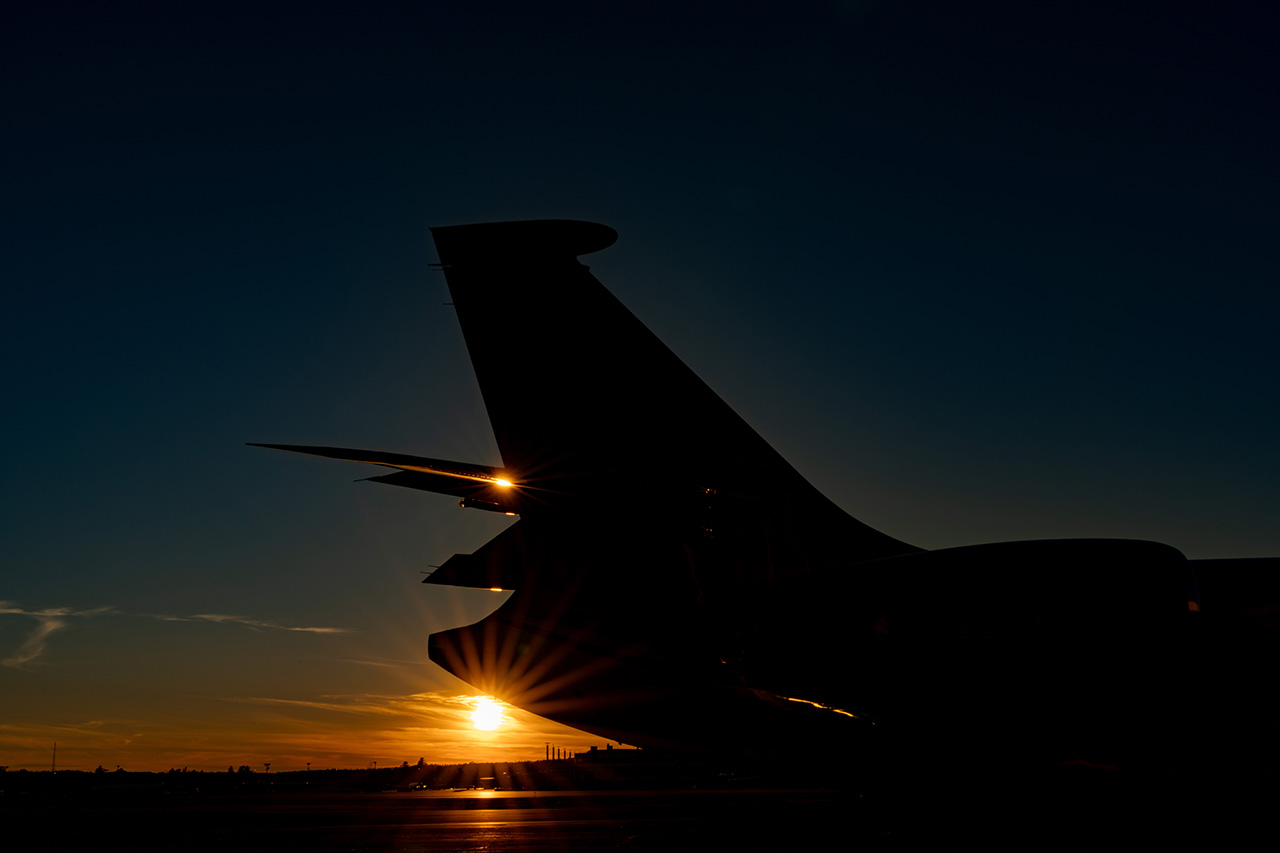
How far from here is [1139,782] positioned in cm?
740

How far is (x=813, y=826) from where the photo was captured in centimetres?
1581

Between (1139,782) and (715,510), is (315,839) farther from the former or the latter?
(1139,782)

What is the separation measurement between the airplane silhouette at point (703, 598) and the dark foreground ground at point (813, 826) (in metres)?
1.20

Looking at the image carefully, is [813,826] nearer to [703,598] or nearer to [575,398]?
[703,598]

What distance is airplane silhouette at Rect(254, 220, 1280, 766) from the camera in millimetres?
5824

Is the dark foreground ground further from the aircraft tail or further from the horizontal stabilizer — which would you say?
the horizontal stabilizer

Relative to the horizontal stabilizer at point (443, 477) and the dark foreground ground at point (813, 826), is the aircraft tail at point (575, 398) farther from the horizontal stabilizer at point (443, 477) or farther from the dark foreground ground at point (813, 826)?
the dark foreground ground at point (813, 826)

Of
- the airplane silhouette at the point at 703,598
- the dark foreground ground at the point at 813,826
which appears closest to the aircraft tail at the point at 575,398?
the airplane silhouette at the point at 703,598

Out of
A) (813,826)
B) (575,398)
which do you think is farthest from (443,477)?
(813,826)

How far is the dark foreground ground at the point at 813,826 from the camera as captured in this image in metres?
7.39

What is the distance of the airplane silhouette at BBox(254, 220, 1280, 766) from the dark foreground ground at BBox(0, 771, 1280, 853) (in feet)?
3.93

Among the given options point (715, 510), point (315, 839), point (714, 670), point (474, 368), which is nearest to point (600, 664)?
point (714, 670)

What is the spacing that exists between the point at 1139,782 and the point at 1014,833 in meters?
1.31

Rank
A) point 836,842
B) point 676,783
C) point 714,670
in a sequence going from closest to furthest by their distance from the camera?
point 714,670 → point 836,842 → point 676,783
